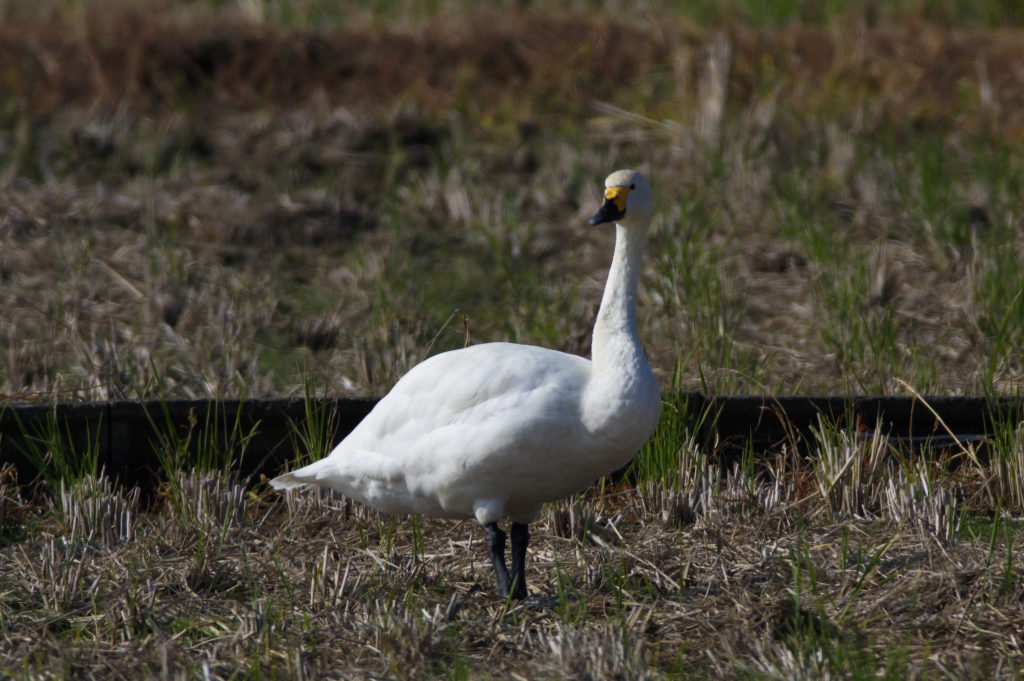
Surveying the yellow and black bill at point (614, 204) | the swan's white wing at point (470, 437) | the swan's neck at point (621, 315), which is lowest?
the swan's white wing at point (470, 437)

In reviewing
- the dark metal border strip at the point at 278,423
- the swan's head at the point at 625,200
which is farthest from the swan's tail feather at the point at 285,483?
the swan's head at the point at 625,200

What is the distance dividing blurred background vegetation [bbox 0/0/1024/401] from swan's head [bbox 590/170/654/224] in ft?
3.99

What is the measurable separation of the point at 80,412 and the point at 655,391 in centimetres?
231

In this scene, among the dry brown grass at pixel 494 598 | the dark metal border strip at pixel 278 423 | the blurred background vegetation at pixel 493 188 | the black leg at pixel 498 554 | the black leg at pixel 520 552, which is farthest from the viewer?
the blurred background vegetation at pixel 493 188

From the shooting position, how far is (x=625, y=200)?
418 centimetres

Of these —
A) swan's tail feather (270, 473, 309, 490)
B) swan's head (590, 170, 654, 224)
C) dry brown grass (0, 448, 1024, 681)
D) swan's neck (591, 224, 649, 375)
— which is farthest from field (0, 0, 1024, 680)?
swan's head (590, 170, 654, 224)

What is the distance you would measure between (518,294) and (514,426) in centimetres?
285

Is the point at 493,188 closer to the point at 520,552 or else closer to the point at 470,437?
the point at 520,552

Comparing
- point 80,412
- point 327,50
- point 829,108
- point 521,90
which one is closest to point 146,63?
point 327,50

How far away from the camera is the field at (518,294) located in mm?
3922

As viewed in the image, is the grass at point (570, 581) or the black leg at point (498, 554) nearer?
the grass at point (570, 581)

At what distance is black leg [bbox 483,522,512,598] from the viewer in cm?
413

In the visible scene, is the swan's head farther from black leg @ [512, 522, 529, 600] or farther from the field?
black leg @ [512, 522, 529, 600]

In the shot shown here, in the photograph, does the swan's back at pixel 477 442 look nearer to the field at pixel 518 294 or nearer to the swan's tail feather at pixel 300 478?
Result: the swan's tail feather at pixel 300 478
